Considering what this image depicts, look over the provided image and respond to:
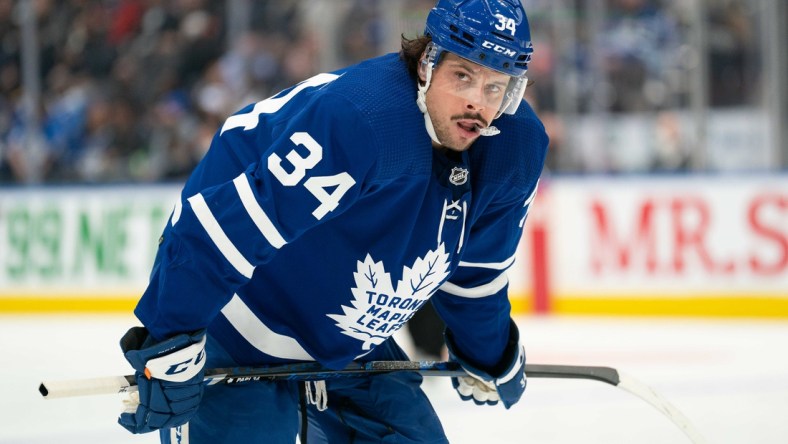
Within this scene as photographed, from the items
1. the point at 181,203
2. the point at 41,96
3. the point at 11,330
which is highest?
the point at 181,203

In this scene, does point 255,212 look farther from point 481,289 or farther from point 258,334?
point 481,289

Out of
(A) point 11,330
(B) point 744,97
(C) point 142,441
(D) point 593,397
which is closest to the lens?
(C) point 142,441

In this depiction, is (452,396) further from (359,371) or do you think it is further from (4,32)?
(4,32)

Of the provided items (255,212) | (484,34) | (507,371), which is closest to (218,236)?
(255,212)

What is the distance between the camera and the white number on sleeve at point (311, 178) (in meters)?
1.75

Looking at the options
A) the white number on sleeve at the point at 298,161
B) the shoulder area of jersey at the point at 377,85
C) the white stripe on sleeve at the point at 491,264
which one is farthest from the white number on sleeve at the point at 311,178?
the white stripe on sleeve at the point at 491,264

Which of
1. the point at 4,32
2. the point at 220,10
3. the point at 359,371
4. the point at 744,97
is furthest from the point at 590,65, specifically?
the point at 359,371

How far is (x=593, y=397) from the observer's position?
4074 millimetres

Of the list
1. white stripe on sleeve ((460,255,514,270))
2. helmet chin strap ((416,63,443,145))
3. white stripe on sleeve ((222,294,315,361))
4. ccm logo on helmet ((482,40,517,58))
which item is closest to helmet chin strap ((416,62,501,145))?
helmet chin strap ((416,63,443,145))

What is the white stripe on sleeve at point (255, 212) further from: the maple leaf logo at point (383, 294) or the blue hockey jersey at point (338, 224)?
the maple leaf logo at point (383, 294)

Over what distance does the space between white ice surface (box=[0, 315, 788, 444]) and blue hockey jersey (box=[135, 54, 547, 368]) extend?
57.3 inches

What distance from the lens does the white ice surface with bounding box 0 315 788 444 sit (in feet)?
11.7

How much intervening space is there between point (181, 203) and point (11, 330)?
4.53m

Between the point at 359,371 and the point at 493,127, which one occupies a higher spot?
the point at 493,127
